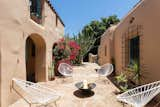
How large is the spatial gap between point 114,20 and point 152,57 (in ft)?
79.9

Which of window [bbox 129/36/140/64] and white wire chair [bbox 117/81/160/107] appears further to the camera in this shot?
window [bbox 129/36/140/64]

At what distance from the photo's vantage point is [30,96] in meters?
4.68

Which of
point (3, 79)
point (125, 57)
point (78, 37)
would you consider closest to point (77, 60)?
point (78, 37)

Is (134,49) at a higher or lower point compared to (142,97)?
higher

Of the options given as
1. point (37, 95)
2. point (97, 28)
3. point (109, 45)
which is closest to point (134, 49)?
point (37, 95)

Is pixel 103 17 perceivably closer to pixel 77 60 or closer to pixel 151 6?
pixel 77 60

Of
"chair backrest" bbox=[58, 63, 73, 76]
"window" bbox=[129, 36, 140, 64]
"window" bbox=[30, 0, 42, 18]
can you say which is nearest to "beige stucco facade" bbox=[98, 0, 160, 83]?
"window" bbox=[129, 36, 140, 64]

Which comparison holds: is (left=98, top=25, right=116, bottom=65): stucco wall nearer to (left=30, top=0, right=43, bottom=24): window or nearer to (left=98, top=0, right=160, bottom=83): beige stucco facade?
(left=98, top=0, right=160, bottom=83): beige stucco facade

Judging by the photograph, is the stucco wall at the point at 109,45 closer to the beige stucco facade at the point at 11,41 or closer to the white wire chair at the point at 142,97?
the beige stucco facade at the point at 11,41

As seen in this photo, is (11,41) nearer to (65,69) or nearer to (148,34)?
(148,34)

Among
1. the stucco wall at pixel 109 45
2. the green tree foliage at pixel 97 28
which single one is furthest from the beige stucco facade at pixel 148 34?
the green tree foliage at pixel 97 28

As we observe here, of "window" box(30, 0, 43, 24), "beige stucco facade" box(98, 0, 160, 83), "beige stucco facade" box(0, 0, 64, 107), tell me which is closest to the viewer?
"beige stucco facade" box(0, 0, 64, 107)

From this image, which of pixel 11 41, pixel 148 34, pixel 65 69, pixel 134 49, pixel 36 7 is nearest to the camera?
pixel 11 41

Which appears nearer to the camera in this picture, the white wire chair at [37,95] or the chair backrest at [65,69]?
the white wire chair at [37,95]
